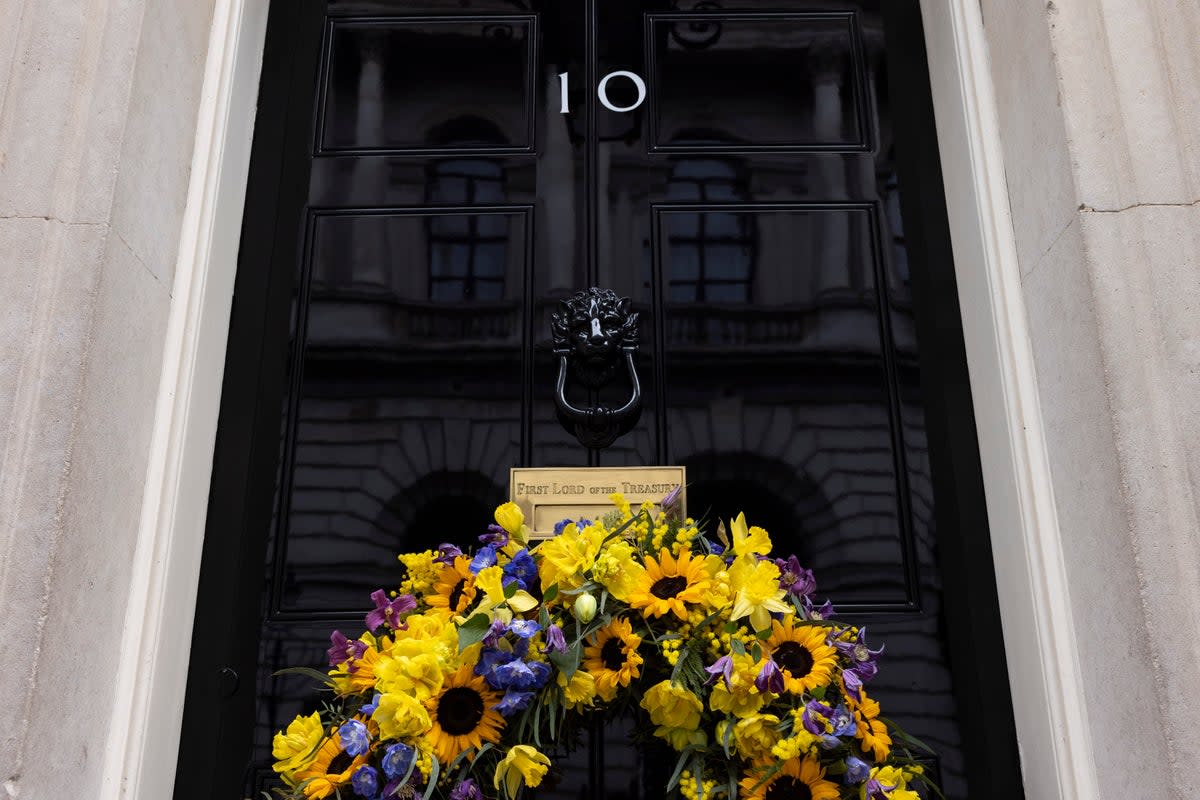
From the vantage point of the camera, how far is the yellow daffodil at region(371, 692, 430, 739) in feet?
6.52

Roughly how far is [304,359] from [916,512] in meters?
1.62

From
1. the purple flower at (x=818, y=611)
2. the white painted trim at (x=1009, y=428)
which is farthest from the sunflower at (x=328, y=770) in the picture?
the white painted trim at (x=1009, y=428)

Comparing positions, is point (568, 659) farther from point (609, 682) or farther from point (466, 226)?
point (466, 226)

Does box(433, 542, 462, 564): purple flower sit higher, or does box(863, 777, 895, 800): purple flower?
box(433, 542, 462, 564): purple flower

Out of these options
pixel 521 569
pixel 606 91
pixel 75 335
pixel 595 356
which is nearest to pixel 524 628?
pixel 521 569

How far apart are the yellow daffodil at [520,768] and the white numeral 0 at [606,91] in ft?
6.17

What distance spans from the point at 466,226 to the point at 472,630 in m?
1.36

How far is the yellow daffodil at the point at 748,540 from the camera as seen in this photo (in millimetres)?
2225

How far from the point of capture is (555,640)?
2.02 m

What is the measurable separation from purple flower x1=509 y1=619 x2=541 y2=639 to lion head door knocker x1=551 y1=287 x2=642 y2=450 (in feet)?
2.63

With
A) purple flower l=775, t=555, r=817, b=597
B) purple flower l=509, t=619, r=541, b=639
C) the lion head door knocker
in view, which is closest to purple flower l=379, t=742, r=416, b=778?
purple flower l=509, t=619, r=541, b=639

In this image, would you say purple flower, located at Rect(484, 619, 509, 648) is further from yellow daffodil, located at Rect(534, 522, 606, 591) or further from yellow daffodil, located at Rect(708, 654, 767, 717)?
yellow daffodil, located at Rect(708, 654, 767, 717)

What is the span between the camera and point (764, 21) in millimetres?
3279

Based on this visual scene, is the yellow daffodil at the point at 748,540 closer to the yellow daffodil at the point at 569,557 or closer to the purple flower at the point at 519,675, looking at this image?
the yellow daffodil at the point at 569,557
